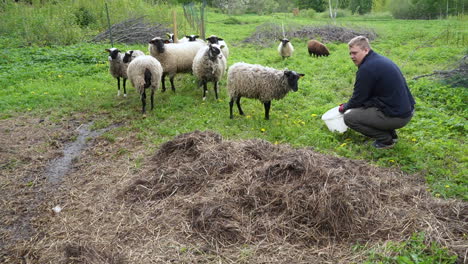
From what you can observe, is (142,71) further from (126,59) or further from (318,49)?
(318,49)

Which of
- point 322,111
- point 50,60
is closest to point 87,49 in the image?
point 50,60

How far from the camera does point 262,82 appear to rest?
6.95 m

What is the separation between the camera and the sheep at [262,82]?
690 centimetres

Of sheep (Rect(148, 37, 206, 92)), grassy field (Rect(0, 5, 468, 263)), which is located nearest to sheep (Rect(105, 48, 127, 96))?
grassy field (Rect(0, 5, 468, 263))

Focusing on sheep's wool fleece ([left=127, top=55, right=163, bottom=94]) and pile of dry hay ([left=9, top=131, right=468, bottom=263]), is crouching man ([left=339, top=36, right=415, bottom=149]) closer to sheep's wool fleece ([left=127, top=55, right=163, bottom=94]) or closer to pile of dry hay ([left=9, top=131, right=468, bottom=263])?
pile of dry hay ([left=9, top=131, right=468, bottom=263])

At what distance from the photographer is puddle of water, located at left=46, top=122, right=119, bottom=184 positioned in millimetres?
5181

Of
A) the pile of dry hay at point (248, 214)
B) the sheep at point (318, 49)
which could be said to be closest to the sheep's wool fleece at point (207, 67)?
the pile of dry hay at point (248, 214)

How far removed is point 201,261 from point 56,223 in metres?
2.02

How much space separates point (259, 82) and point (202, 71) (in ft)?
6.39

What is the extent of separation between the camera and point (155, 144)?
6.10 metres

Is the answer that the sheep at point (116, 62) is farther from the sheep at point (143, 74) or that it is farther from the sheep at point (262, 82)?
the sheep at point (262, 82)

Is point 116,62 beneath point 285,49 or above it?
beneath

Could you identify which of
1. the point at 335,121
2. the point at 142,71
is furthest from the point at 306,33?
the point at 335,121

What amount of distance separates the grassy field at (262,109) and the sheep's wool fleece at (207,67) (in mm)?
625
